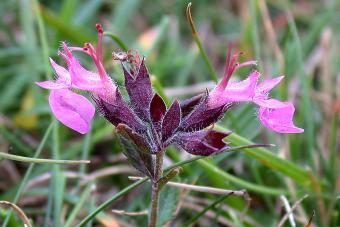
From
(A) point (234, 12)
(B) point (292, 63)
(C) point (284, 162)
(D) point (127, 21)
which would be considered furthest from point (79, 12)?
(C) point (284, 162)

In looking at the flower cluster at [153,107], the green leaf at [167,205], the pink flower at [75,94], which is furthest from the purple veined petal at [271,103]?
the green leaf at [167,205]

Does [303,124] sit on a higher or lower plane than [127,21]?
lower

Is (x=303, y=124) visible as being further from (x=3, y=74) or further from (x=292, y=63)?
(x=3, y=74)

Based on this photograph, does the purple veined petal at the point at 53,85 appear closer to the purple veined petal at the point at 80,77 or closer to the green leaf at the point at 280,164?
the purple veined petal at the point at 80,77

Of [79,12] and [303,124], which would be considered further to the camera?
A: [79,12]

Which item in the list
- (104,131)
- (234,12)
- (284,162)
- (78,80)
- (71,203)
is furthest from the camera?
(234,12)

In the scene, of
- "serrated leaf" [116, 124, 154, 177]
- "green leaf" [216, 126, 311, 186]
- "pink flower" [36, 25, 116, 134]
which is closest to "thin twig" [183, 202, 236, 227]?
"green leaf" [216, 126, 311, 186]

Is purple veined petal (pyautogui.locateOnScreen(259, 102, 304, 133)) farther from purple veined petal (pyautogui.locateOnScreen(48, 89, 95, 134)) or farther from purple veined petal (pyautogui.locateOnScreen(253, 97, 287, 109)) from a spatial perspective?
purple veined petal (pyautogui.locateOnScreen(48, 89, 95, 134))

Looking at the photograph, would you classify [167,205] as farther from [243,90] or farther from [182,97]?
[182,97]
